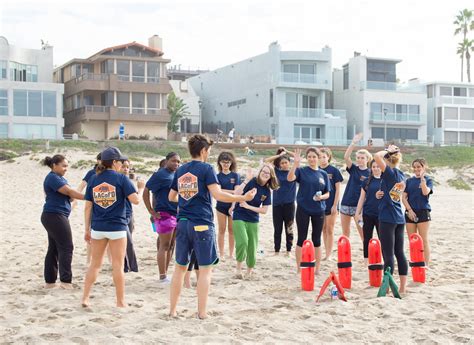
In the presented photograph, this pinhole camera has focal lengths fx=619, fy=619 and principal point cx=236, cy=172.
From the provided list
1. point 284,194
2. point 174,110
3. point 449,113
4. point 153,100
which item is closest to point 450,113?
point 449,113

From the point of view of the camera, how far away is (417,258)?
8047mm

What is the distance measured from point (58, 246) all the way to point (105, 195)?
150cm

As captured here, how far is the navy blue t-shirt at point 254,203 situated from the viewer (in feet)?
27.9

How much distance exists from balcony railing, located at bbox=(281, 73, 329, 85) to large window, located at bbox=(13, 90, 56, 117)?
62.6ft

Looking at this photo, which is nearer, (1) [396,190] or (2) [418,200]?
(1) [396,190]

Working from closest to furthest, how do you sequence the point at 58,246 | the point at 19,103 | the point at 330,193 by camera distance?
the point at 58,246 < the point at 330,193 < the point at 19,103

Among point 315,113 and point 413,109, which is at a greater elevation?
point 413,109

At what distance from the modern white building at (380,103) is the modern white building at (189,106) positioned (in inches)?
575

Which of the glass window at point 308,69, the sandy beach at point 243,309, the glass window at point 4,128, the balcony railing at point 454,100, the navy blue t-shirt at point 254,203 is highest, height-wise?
the glass window at point 308,69

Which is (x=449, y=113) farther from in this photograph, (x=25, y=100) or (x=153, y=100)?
(x=25, y=100)

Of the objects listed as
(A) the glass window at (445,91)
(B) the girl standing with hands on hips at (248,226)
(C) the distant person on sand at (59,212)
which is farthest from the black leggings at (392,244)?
(A) the glass window at (445,91)

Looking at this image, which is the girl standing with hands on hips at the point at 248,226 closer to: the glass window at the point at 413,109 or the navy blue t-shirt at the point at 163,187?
the navy blue t-shirt at the point at 163,187

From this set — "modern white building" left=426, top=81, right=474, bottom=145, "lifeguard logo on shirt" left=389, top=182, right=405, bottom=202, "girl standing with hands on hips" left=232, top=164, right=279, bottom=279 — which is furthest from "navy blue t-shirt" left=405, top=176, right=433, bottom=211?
"modern white building" left=426, top=81, right=474, bottom=145

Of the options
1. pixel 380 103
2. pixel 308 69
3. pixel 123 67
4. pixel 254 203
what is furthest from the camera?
pixel 380 103
